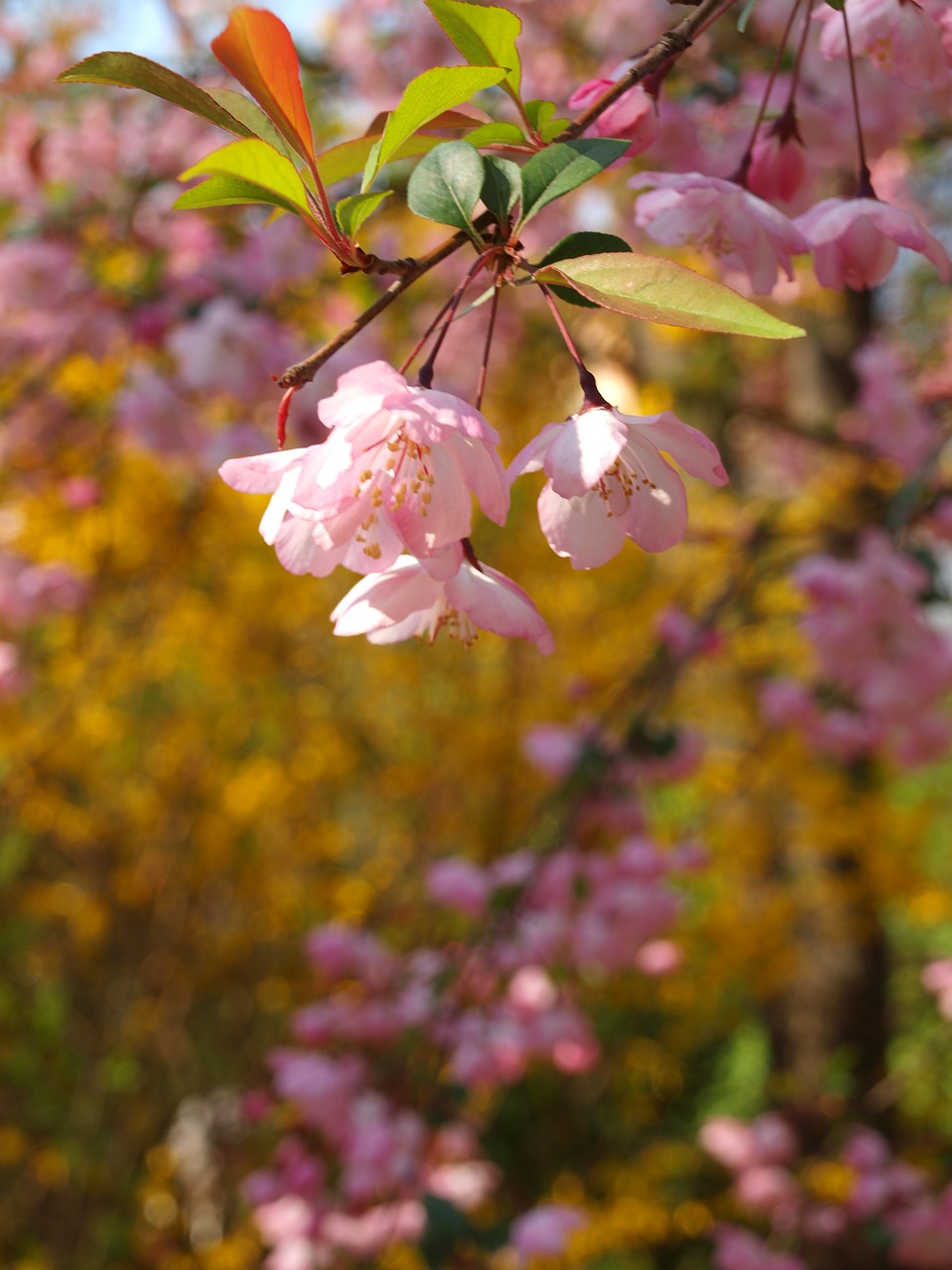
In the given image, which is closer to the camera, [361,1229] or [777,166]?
[777,166]

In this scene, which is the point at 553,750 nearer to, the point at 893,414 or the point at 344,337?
the point at 893,414

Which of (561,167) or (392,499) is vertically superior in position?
(561,167)

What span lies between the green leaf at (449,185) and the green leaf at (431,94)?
0.03 m

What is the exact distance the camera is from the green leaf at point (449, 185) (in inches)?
18.5

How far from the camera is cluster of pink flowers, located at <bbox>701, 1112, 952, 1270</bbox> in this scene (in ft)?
6.56

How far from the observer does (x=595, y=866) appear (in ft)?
5.82

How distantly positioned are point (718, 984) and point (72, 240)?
270cm

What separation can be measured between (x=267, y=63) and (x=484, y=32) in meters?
0.13

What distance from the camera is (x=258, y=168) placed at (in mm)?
417

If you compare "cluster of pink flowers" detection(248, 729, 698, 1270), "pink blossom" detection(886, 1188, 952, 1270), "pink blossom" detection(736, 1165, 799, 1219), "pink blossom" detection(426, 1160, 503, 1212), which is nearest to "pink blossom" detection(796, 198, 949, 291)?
"cluster of pink flowers" detection(248, 729, 698, 1270)

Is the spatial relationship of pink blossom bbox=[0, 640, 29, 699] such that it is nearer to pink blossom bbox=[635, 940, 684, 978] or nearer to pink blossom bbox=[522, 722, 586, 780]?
pink blossom bbox=[522, 722, 586, 780]

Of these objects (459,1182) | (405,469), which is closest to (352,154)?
(405,469)

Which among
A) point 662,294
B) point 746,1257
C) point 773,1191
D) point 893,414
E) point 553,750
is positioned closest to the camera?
point 662,294

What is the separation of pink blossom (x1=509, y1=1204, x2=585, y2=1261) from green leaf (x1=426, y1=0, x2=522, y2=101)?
1696mm
